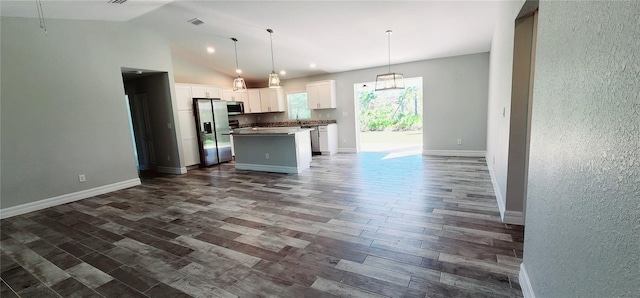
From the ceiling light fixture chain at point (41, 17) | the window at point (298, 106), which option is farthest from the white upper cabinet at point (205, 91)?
the ceiling light fixture chain at point (41, 17)

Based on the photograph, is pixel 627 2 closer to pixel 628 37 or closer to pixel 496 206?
pixel 628 37

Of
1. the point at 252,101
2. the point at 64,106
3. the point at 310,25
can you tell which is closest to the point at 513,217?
the point at 310,25

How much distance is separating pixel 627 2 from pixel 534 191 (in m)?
1.17

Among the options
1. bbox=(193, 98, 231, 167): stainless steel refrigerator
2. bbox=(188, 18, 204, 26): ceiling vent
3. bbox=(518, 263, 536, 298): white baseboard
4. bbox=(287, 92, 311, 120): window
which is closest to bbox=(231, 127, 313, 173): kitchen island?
bbox=(193, 98, 231, 167): stainless steel refrigerator

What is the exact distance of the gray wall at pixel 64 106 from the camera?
3.69m

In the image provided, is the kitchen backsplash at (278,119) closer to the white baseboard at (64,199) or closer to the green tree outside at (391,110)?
the white baseboard at (64,199)

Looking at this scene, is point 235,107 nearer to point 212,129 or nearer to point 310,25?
point 212,129

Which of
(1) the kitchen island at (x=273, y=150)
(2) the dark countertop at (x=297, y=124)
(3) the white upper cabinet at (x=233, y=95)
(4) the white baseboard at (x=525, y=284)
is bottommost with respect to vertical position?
(4) the white baseboard at (x=525, y=284)

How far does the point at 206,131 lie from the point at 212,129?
0.61 ft

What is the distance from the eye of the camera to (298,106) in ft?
27.1

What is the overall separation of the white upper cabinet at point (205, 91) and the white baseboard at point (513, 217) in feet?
21.1

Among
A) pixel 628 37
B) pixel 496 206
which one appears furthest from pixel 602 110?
pixel 496 206

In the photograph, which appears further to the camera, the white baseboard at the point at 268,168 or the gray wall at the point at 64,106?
the white baseboard at the point at 268,168

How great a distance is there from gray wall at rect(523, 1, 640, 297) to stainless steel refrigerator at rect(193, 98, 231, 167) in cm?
592
